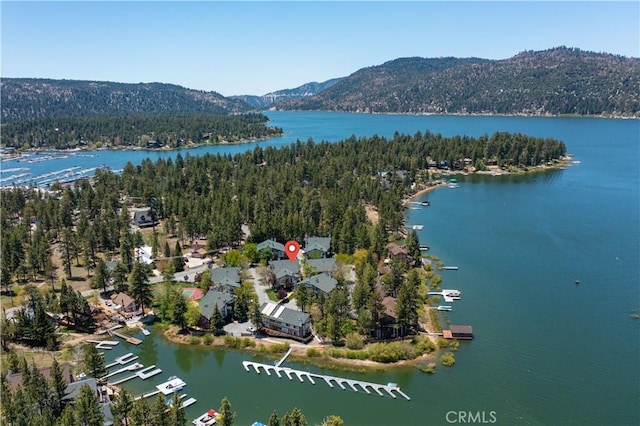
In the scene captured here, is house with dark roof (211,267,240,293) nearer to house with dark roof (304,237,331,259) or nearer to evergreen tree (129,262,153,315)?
evergreen tree (129,262,153,315)

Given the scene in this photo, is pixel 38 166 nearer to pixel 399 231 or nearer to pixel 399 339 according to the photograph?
pixel 399 231

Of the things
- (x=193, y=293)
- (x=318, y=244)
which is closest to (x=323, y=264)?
(x=318, y=244)

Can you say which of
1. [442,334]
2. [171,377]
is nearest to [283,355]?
[171,377]

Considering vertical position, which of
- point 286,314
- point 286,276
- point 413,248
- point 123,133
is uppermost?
point 123,133

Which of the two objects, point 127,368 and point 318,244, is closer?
point 127,368

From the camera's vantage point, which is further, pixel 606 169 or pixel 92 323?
pixel 606 169

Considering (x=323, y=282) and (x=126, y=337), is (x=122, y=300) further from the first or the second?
(x=323, y=282)

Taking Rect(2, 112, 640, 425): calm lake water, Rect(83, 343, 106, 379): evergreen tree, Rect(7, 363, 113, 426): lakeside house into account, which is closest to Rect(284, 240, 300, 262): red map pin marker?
Rect(2, 112, 640, 425): calm lake water
